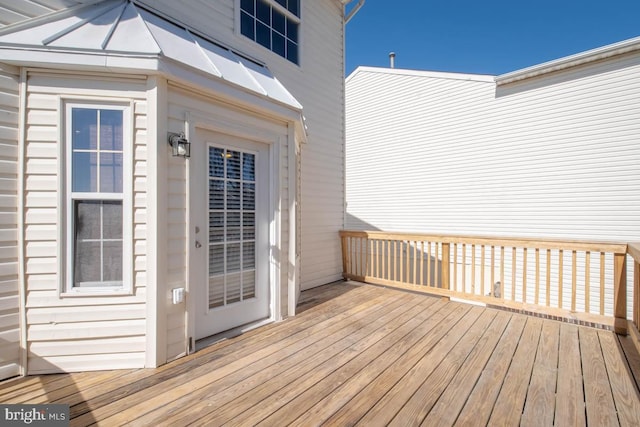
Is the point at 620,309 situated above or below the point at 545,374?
above

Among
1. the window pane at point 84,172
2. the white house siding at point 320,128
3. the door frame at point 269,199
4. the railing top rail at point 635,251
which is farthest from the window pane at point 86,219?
the railing top rail at point 635,251

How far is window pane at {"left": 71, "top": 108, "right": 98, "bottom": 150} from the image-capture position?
89.0 inches

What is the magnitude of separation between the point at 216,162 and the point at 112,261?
1243 millimetres

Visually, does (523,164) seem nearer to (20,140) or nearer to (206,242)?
(206,242)

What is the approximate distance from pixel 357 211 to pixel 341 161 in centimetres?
398

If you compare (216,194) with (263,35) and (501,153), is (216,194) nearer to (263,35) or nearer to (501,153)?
(263,35)

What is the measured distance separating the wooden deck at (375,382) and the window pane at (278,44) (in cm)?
382

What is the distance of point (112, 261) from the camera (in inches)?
92.6

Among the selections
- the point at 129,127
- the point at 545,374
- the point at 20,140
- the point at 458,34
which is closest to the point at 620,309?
the point at 545,374

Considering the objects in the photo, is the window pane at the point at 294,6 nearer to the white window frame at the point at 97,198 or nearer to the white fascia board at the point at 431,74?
the white window frame at the point at 97,198

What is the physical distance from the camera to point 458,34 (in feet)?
28.6

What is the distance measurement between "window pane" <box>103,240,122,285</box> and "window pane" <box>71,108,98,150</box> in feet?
2.60

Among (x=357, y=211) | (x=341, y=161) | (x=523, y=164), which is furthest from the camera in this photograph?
(x=357, y=211)

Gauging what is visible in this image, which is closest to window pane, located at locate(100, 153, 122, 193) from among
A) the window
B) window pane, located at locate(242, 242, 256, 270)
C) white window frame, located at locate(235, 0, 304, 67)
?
the window
